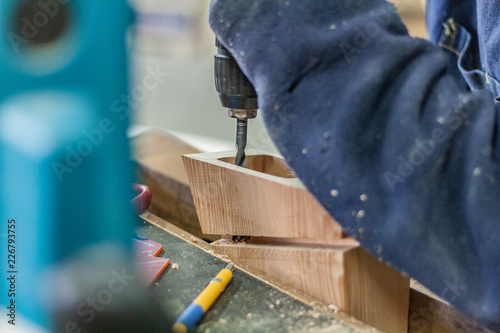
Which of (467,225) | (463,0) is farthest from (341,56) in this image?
(463,0)

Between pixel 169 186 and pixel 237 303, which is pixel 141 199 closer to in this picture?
pixel 169 186

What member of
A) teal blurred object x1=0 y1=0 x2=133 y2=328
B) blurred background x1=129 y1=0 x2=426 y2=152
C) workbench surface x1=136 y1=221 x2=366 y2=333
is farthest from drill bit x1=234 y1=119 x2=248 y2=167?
blurred background x1=129 y1=0 x2=426 y2=152

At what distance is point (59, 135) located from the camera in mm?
269

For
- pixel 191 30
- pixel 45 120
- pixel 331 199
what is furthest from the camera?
pixel 191 30

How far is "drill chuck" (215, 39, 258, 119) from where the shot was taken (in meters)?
0.45

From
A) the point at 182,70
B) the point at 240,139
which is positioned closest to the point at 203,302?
the point at 240,139

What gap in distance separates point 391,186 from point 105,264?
23 cm

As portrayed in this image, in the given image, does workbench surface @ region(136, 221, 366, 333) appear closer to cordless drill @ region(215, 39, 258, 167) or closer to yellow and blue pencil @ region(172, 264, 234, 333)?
yellow and blue pencil @ region(172, 264, 234, 333)

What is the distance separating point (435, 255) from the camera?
1.18 feet

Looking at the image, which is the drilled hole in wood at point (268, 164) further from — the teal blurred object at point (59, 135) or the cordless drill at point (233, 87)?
the teal blurred object at point (59, 135)

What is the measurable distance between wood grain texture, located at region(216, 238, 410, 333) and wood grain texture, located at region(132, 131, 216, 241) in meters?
0.18

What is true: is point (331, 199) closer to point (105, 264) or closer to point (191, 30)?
point (105, 264)

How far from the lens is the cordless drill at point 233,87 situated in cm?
45

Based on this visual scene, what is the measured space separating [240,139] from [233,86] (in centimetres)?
8
